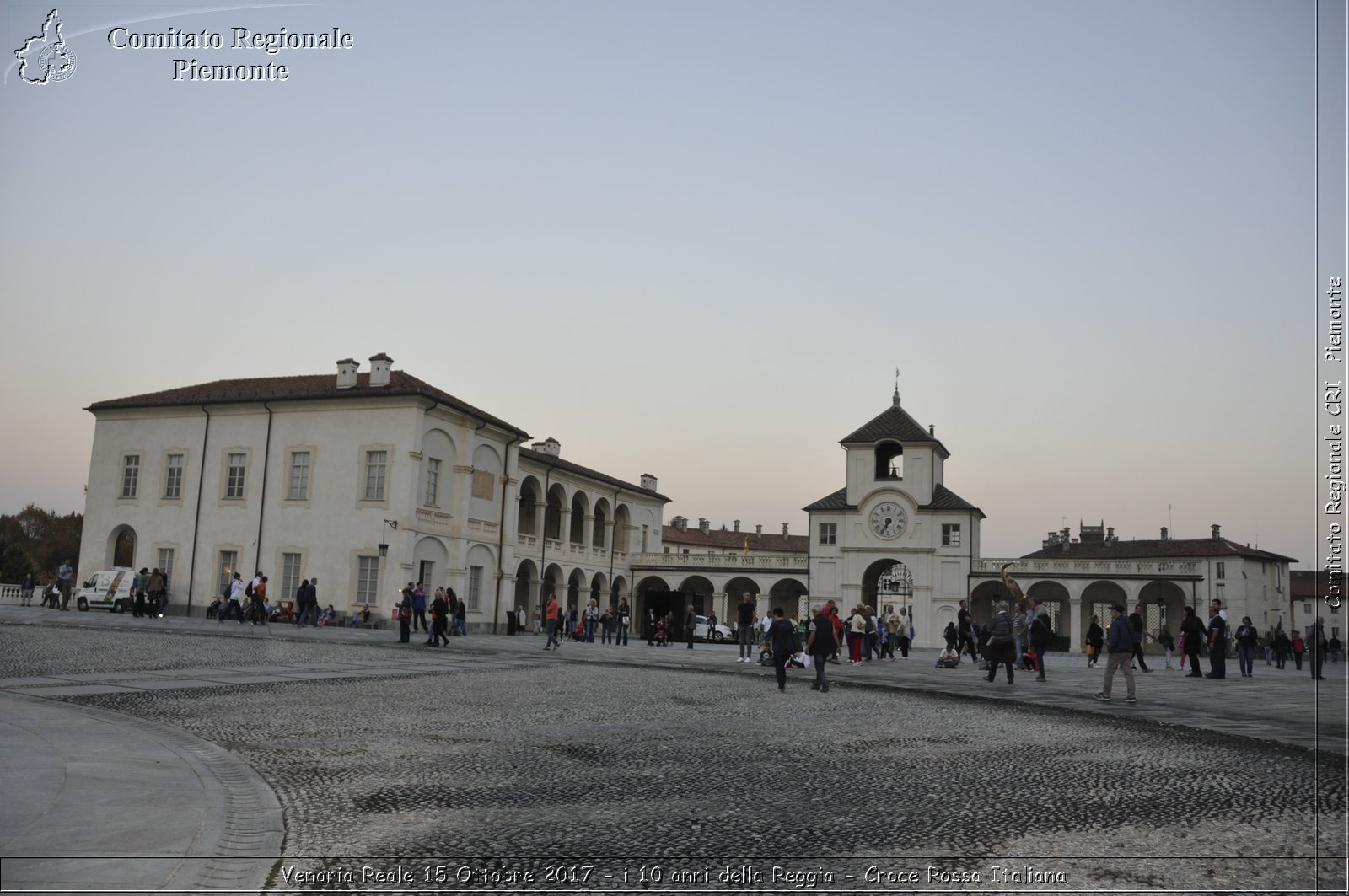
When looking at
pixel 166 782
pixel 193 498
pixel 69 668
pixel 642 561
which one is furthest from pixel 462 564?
pixel 166 782

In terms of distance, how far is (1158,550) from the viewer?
68.1m

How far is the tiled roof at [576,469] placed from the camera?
1864 inches

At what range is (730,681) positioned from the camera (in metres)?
18.4

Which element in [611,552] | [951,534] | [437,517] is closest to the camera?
[437,517]

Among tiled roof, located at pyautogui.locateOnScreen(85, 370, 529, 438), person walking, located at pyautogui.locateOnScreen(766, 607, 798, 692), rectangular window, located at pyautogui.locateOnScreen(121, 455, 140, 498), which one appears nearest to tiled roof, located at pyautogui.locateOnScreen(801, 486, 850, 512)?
tiled roof, located at pyautogui.locateOnScreen(85, 370, 529, 438)

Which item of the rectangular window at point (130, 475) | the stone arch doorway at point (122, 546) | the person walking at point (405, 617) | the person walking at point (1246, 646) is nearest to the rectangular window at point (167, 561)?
the stone arch doorway at point (122, 546)

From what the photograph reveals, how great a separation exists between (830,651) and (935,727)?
6.12 metres

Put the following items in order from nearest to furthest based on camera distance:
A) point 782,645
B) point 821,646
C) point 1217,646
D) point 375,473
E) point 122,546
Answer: point 782,645, point 821,646, point 1217,646, point 375,473, point 122,546

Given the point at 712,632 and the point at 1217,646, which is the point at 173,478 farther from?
the point at 1217,646

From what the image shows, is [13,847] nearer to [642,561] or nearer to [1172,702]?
[1172,702]

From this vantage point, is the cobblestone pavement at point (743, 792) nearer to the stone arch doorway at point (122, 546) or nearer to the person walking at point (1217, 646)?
the person walking at point (1217, 646)

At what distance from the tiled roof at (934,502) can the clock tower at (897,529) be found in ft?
0.15

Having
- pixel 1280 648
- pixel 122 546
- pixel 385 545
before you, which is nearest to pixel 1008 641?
pixel 1280 648

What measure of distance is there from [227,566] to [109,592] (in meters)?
4.08
